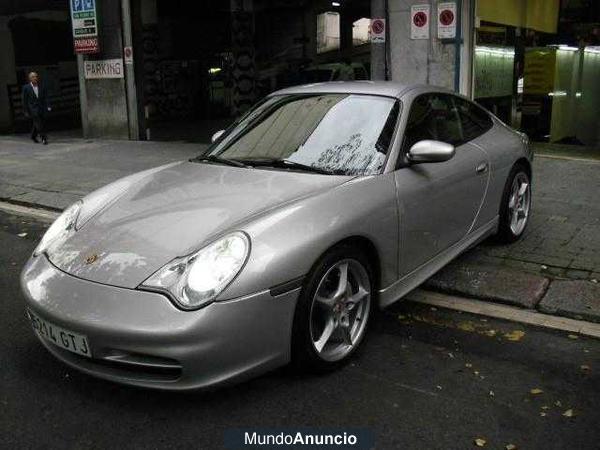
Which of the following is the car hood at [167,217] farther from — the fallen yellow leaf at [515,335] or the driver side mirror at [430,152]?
the fallen yellow leaf at [515,335]

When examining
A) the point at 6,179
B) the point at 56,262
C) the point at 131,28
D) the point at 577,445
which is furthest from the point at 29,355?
the point at 131,28

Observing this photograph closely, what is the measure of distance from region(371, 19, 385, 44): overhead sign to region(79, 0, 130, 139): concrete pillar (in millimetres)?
6676

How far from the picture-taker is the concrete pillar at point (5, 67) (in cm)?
1783

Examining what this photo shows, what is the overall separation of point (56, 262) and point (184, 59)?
19.2 metres

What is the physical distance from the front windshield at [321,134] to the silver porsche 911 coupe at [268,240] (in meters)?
0.01

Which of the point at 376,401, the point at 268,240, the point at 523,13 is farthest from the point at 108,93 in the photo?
the point at 376,401

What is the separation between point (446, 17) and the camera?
970 cm

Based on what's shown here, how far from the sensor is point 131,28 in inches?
536

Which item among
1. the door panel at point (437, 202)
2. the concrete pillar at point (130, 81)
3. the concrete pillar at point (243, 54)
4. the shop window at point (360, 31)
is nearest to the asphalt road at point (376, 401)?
the door panel at point (437, 202)

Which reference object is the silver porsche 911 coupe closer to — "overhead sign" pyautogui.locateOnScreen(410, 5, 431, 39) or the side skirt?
the side skirt

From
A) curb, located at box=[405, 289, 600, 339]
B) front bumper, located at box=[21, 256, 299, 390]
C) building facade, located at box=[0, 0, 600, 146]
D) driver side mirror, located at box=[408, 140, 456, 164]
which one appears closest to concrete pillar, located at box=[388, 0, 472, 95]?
building facade, located at box=[0, 0, 600, 146]

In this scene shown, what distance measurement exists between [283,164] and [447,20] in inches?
269

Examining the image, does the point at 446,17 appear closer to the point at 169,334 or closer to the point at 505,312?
the point at 505,312

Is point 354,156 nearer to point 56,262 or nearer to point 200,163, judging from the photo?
point 200,163
